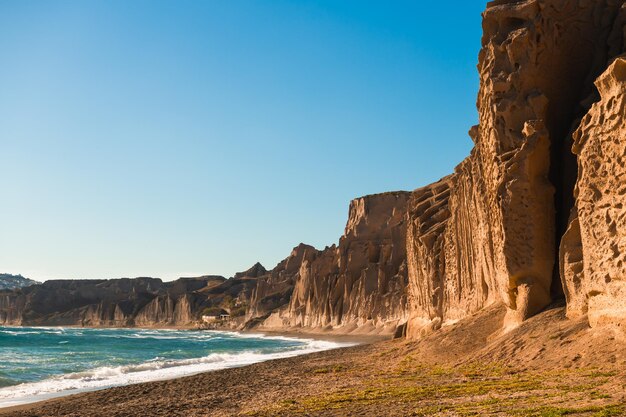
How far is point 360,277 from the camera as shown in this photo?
240 feet

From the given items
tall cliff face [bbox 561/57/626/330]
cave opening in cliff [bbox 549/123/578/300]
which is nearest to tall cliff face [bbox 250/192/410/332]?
cave opening in cliff [bbox 549/123/578/300]

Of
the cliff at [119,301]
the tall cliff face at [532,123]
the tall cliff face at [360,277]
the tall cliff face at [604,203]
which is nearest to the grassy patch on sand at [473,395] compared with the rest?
the tall cliff face at [604,203]

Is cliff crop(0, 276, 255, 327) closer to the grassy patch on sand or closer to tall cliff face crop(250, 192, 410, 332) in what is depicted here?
tall cliff face crop(250, 192, 410, 332)

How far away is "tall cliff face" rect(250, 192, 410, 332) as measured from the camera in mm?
67000

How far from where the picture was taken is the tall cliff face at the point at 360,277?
67000 millimetres

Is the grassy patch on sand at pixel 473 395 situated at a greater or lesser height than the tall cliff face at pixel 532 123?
lesser

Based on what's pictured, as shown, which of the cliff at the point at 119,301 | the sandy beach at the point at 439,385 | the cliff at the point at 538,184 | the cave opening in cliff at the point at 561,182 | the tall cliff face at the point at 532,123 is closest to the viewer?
the sandy beach at the point at 439,385

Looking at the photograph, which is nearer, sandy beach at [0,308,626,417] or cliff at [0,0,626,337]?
sandy beach at [0,308,626,417]

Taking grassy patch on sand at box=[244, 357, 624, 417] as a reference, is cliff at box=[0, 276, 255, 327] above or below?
above

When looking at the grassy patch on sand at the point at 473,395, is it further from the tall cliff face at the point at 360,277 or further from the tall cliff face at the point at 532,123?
the tall cliff face at the point at 360,277

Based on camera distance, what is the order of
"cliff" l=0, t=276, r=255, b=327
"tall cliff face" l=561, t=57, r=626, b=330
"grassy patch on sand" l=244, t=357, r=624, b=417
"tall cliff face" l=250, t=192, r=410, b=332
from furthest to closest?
"cliff" l=0, t=276, r=255, b=327, "tall cliff face" l=250, t=192, r=410, b=332, "tall cliff face" l=561, t=57, r=626, b=330, "grassy patch on sand" l=244, t=357, r=624, b=417

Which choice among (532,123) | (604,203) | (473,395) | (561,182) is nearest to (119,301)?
(561,182)

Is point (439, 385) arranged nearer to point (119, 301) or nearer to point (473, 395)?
point (473, 395)

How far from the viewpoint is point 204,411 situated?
52.4 ft
